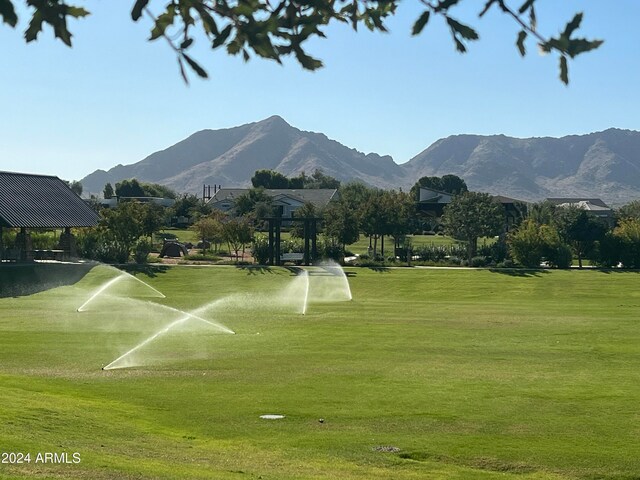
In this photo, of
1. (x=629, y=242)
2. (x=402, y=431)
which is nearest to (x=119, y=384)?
(x=402, y=431)

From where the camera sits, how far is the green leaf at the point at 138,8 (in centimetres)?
558

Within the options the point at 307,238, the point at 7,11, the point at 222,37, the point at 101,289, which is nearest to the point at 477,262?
the point at 307,238

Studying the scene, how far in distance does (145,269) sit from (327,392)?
48301mm

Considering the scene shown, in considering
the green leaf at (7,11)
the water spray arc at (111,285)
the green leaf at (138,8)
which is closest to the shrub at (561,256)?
the water spray arc at (111,285)

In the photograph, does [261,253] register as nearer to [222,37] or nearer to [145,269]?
[145,269]

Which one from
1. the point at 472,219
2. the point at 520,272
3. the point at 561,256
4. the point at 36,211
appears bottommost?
the point at 520,272

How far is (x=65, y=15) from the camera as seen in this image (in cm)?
553

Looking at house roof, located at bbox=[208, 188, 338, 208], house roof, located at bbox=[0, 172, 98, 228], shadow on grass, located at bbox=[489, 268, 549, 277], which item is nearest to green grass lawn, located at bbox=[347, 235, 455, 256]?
shadow on grass, located at bbox=[489, 268, 549, 277]

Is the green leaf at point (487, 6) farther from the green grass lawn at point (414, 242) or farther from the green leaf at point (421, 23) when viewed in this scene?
the green grass lawn at point (414, 242)

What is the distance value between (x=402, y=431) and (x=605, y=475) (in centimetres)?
449

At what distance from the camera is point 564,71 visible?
5988 mm

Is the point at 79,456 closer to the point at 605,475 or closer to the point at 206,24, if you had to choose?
the point at 605,475

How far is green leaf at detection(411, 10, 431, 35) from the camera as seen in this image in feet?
19.9

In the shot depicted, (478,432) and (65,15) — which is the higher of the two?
(65,15)
